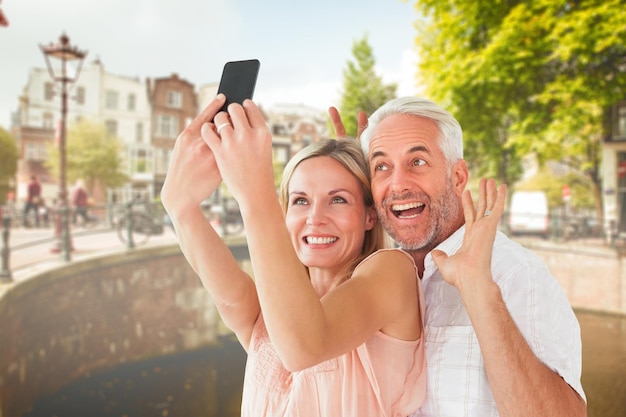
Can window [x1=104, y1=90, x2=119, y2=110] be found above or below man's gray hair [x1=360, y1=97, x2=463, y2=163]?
above

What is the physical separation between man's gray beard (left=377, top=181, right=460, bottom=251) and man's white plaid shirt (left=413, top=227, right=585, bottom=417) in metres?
0.11

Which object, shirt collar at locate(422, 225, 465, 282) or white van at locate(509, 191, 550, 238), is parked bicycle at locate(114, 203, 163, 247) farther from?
shirt collar at locate(422, 225, 465, 282)

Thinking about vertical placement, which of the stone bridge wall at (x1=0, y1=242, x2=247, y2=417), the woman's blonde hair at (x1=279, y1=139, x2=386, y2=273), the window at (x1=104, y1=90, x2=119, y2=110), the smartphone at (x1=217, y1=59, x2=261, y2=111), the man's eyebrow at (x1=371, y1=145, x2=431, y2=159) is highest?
the window at (x1=104, y1=90, x2=119, y2=110)

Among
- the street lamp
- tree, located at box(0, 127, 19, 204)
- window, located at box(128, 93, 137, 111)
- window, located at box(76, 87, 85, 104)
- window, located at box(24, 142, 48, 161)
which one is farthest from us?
window, located at box(128, 93, 137, 111)

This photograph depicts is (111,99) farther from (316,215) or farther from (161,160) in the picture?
(316,215)

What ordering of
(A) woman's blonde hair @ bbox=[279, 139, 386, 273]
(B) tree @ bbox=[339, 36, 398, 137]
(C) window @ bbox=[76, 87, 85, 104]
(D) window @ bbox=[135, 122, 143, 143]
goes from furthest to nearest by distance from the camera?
(D) window @ bbox=[135, 122, 143, 143] < (C) window @ bbox=[76, 87, 85, 104] < (B) tree @ bbox=[339, 36, 398, 137] < (A) woman's blonde hair @ bbox=[279, 139, 386, 273]

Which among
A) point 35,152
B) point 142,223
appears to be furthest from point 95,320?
point 35,152

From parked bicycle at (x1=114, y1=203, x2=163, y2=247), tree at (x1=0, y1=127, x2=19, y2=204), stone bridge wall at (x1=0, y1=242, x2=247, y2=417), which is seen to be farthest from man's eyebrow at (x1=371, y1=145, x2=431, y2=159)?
tree at (x1=0, y1=127, x2=19, y2=204)

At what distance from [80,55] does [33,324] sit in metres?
2.96

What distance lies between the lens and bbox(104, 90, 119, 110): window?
33.7 feet

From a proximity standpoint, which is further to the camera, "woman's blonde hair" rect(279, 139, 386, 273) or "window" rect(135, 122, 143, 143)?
"window" rect(135, 122, 143, 143)

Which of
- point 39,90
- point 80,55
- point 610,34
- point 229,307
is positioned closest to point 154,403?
point 80,55

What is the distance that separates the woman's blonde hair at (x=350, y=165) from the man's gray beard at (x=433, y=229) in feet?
0.09

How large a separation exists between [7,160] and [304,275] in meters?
9.34
